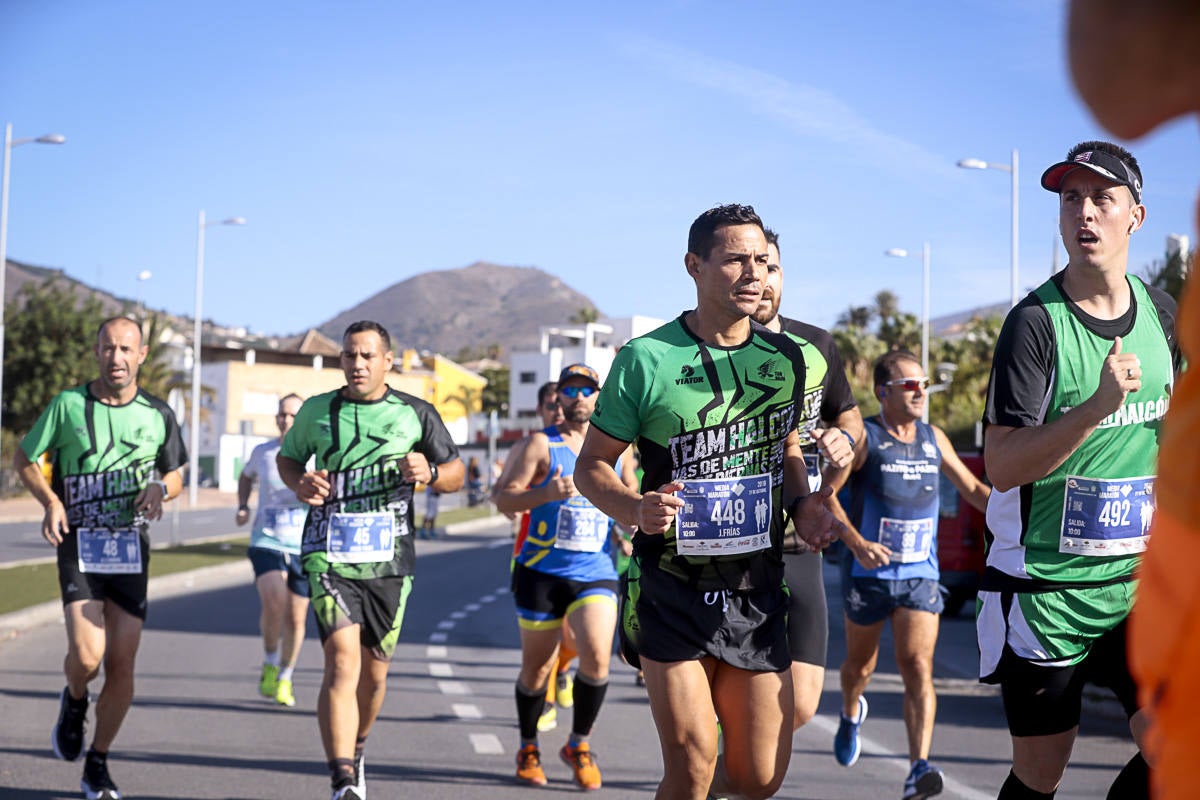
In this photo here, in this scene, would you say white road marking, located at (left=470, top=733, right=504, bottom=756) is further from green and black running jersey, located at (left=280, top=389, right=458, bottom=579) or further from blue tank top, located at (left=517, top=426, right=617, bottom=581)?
green and black running jersey, located at (left=280, top=389, right=458, bottom=579)

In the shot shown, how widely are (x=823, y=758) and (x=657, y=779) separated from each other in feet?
4.09

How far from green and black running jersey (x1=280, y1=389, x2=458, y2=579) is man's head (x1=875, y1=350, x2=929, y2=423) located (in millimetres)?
→ 2908

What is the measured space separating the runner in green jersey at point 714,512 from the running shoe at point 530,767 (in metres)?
3.07

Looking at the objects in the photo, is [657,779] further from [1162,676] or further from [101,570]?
[1162,676]

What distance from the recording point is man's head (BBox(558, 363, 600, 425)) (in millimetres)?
8711

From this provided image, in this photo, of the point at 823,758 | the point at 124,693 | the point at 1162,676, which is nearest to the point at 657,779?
the point at 823,758

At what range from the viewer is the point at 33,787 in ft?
23.7

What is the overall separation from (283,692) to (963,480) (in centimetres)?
538

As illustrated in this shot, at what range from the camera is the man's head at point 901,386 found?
330 inches

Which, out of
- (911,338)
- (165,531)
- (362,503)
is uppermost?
(911,338)

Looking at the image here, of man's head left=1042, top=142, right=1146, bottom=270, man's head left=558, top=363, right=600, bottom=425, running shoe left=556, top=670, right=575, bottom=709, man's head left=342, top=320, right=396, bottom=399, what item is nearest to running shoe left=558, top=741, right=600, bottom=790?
man's head left=558, top=363, right=600, bottom=425

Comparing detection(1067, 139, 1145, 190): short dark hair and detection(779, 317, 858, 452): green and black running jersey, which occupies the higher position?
detection(1067, 139, 1145, 190): short dark hair

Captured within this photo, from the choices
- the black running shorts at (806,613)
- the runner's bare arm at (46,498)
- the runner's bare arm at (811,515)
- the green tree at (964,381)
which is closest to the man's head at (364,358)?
the runner's bare arm at (46,498)

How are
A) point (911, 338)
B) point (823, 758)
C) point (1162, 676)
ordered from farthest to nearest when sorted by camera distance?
1. point (911, 338)
2. point (823, 758)
3. point (1162, 676)
